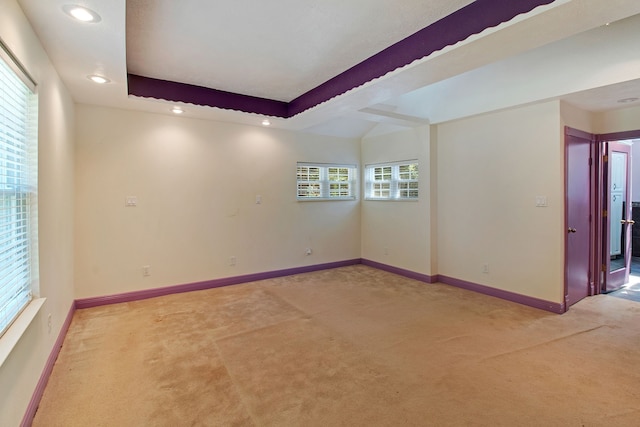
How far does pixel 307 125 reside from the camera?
4.96 meters

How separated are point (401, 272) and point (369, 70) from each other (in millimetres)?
3307

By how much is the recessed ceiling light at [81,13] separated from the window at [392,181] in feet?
13.8

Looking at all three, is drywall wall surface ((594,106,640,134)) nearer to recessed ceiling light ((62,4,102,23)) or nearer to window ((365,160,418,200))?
window ((365,160,418,200))

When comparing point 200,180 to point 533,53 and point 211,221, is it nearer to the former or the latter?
point 211,221

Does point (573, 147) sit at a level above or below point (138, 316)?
above

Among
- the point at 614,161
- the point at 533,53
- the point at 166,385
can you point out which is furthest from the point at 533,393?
the point at 614,161

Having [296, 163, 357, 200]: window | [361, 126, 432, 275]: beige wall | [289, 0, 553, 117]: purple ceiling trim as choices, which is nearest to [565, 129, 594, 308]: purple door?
[361, 126, 432, 275]: beige wall

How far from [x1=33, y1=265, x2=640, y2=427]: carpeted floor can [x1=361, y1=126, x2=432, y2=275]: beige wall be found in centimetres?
121

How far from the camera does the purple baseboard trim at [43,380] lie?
1898 mm

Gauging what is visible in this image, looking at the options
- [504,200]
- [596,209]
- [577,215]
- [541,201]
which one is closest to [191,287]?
[504,200]

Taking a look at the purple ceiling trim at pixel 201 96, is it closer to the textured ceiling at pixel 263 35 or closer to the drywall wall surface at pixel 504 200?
the textured ceiling at pixel 263 35

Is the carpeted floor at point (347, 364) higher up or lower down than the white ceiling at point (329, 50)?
lower down

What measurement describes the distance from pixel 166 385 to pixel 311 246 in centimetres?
354

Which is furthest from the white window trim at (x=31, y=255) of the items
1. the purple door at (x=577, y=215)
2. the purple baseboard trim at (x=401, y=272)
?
the purple door at (x=577, y=215)
